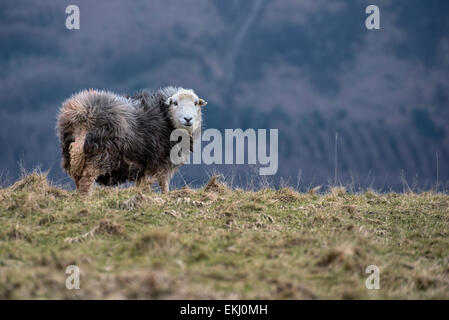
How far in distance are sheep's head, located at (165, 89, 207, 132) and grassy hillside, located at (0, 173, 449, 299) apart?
2143 millimetres

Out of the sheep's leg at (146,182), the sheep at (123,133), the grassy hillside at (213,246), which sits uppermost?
the sheep at (123,133)

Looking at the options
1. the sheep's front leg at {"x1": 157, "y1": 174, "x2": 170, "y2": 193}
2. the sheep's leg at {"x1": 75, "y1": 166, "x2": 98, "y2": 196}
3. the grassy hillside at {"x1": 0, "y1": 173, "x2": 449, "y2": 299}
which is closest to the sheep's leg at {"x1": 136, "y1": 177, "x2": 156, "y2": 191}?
the sheep's front leg at {"x1": 157, "y1": 174, "x2": 170, "y2": 193}

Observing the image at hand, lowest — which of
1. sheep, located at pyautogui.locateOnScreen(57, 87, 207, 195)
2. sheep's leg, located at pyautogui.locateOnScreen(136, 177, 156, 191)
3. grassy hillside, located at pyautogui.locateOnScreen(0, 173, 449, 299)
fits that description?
grassy hillside, located at pyautogui.locateOnScreen(0, 173, 449, 299)

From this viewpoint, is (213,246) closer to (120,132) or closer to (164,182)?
(120,132)

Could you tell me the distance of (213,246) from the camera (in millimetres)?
6617

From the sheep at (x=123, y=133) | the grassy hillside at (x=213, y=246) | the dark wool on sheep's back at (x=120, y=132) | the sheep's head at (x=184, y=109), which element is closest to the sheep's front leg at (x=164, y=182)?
→ the sheep at (x=123, y=133)

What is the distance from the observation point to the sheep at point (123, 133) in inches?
404

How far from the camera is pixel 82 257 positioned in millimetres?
6082

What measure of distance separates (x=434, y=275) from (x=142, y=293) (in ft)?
11.9

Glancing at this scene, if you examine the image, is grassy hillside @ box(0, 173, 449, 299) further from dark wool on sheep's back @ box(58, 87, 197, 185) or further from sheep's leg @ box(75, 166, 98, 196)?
dark wool on sheep's back @ box(58, 87, 197, 185)

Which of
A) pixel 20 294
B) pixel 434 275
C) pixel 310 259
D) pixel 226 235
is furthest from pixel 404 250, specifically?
pixel 20 294

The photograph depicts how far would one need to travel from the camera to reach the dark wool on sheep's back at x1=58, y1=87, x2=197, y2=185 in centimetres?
1027

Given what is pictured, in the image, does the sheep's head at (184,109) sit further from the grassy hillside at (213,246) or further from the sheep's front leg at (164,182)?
the grassy hillside at (213,246)
